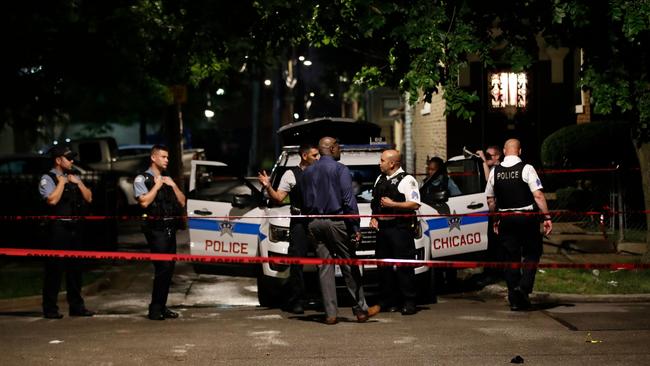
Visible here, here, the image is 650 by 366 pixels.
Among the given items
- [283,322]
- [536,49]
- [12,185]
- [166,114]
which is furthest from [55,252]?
[166,114]

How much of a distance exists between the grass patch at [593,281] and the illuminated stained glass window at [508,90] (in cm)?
737

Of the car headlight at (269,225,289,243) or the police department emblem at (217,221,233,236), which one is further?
the police department emblem at (217,221,233,236)

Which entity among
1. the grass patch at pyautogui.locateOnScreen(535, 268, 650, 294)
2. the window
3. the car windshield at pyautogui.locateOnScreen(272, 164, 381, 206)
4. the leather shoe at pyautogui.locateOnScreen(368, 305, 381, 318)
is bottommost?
the grass patch at pyautogui.locateOnScreen(535, 268, 650, 294)

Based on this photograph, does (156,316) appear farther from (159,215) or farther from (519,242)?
(519,242)

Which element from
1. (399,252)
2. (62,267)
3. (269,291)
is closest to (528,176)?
(399,252)

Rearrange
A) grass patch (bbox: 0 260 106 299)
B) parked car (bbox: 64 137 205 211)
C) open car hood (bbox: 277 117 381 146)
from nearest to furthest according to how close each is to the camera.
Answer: grass patch (bbox: 0 260 106 299) → open car hood (bbox: 277 117 381 146) → parked car (bbox: 64 137 205 211)

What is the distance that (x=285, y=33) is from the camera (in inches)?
693

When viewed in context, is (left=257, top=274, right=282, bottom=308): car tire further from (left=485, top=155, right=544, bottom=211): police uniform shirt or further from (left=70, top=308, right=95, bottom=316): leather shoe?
(left=485, top=155, right=544, bottom=211): police uniform shirt

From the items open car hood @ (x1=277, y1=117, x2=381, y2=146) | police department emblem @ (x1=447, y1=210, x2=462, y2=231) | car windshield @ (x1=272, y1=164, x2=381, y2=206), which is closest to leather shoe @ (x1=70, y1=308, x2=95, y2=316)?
car windshield @ (x1=272, y1=164, x2=381, y2=206)

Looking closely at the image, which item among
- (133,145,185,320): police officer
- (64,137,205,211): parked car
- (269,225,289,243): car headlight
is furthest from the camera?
(64,137,205,211): parked car

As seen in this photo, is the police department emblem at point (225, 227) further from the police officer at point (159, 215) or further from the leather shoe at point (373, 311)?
the leather shoe at point (373, 311)

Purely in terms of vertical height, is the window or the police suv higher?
the window

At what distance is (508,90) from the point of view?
2117cm

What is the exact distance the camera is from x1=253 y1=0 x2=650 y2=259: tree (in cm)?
1338
